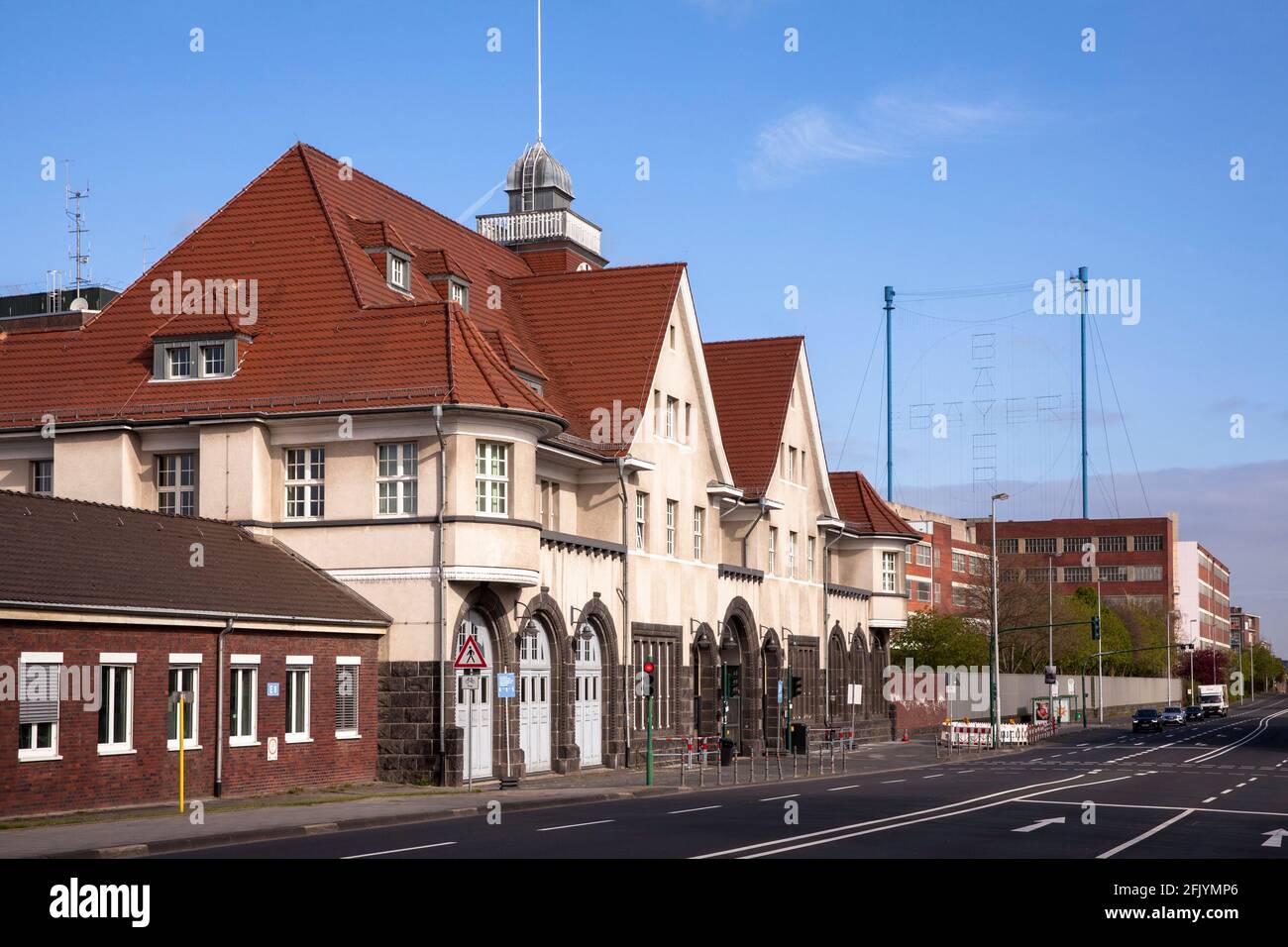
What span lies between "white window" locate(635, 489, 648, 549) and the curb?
14.5 metres

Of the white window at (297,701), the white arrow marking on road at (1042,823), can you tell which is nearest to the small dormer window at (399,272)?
the white window at (297,701)

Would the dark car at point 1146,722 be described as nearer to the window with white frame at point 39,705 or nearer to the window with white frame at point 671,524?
the window with white frame at point 671,524

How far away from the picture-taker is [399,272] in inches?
1729

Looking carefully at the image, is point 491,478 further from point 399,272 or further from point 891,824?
point 891,824

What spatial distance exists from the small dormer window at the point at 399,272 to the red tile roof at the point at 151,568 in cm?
843

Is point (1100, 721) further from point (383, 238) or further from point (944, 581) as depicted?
point (383, 238)

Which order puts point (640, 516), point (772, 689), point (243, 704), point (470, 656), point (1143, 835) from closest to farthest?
point (1143, 835) < point (470, 656) < point (243, 704) < point (640, 516) < point (772, 689)

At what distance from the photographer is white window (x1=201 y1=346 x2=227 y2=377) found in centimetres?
3991

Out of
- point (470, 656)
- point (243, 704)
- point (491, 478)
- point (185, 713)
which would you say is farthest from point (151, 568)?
point (491, 478)

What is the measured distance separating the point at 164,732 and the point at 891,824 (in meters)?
13.7

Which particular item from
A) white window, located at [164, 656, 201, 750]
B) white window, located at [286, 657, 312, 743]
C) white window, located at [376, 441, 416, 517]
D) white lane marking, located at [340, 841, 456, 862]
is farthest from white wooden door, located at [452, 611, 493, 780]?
white lane marking, located at [340, 841, 456, 862]

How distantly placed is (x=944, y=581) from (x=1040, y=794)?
102 m

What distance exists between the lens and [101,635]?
95.5ft
